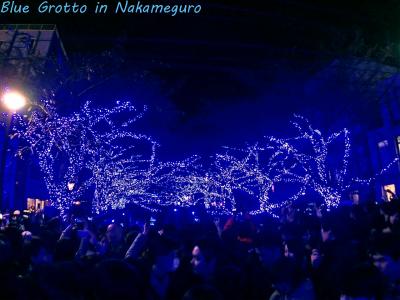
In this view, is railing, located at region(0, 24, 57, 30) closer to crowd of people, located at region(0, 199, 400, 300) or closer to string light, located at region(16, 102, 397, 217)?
string light, located at region(16, 102, 397, 217)

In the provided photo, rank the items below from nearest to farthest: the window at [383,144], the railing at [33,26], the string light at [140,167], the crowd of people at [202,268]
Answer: the crowd of people at [202,268] → the string light at [140,167] → the window at [383,144] → the railing at [33,26]

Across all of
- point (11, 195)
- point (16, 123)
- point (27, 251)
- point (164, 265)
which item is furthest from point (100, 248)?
point (11, 195)

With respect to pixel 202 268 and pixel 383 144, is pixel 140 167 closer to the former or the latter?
pixel 383 144

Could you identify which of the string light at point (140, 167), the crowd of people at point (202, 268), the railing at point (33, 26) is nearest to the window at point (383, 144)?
the string light at point (140, 167)

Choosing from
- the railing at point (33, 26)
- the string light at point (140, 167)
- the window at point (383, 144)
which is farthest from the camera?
the railing at point (33, 26)

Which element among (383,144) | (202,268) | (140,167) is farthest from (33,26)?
(202,268)

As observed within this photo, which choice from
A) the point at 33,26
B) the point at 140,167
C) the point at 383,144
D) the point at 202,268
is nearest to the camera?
the point at 202,268

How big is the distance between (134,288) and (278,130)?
4206 centimetres

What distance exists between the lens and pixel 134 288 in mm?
3342

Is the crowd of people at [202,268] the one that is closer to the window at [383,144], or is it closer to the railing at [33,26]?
the window at [383,144]

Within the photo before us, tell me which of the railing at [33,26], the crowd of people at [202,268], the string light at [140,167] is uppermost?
the railing at [33,26]

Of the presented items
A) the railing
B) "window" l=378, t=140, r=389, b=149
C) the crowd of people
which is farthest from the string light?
the crowd of people

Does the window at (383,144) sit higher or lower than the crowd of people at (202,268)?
higher

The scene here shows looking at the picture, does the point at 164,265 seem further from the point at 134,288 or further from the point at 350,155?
the point at 350,155
